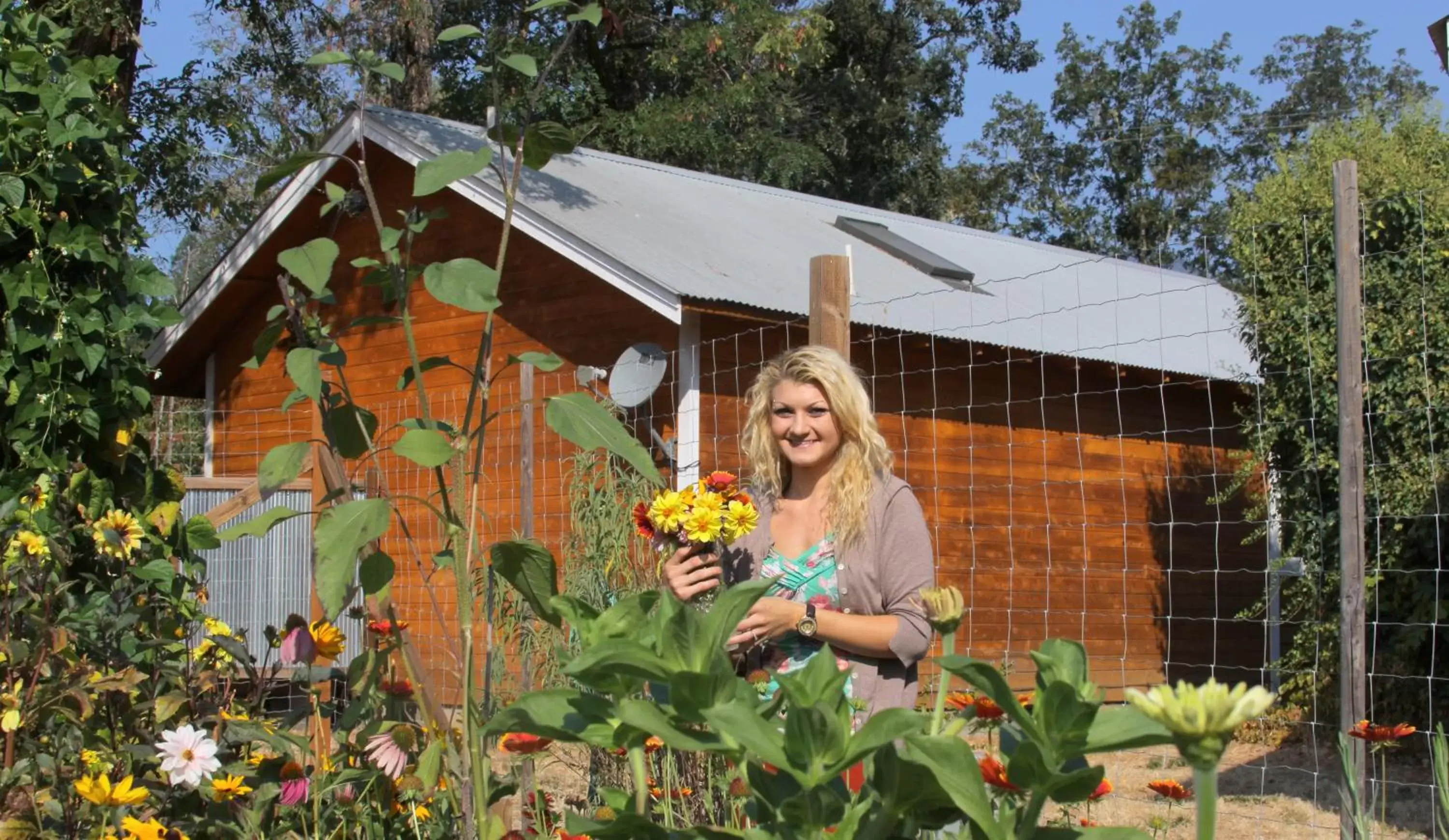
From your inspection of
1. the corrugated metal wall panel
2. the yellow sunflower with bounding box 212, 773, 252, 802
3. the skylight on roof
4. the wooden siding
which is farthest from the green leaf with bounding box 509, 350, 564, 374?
the skylight on roof

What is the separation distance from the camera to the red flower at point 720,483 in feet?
6.85

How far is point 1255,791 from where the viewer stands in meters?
7.59

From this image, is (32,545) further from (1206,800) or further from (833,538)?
(1206,800)

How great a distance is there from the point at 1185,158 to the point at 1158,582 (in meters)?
29.7

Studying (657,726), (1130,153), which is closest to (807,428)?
(657,726)

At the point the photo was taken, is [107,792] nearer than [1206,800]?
No

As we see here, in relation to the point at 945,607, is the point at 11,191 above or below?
above

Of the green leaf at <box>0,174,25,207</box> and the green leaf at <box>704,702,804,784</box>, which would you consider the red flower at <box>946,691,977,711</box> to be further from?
the green leaf at <box>0,174,25,207</box>

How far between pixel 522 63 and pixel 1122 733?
1.09 meters

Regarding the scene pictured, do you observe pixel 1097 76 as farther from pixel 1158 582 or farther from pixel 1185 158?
pixel 1158 582

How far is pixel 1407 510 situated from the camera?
23.9 ft

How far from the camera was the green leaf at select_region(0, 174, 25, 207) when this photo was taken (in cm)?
322

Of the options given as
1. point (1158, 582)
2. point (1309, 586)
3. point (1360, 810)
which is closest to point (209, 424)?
point (1158, 582)

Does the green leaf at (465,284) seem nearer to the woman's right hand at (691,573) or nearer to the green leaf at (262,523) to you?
the green leaf at (262,523)
